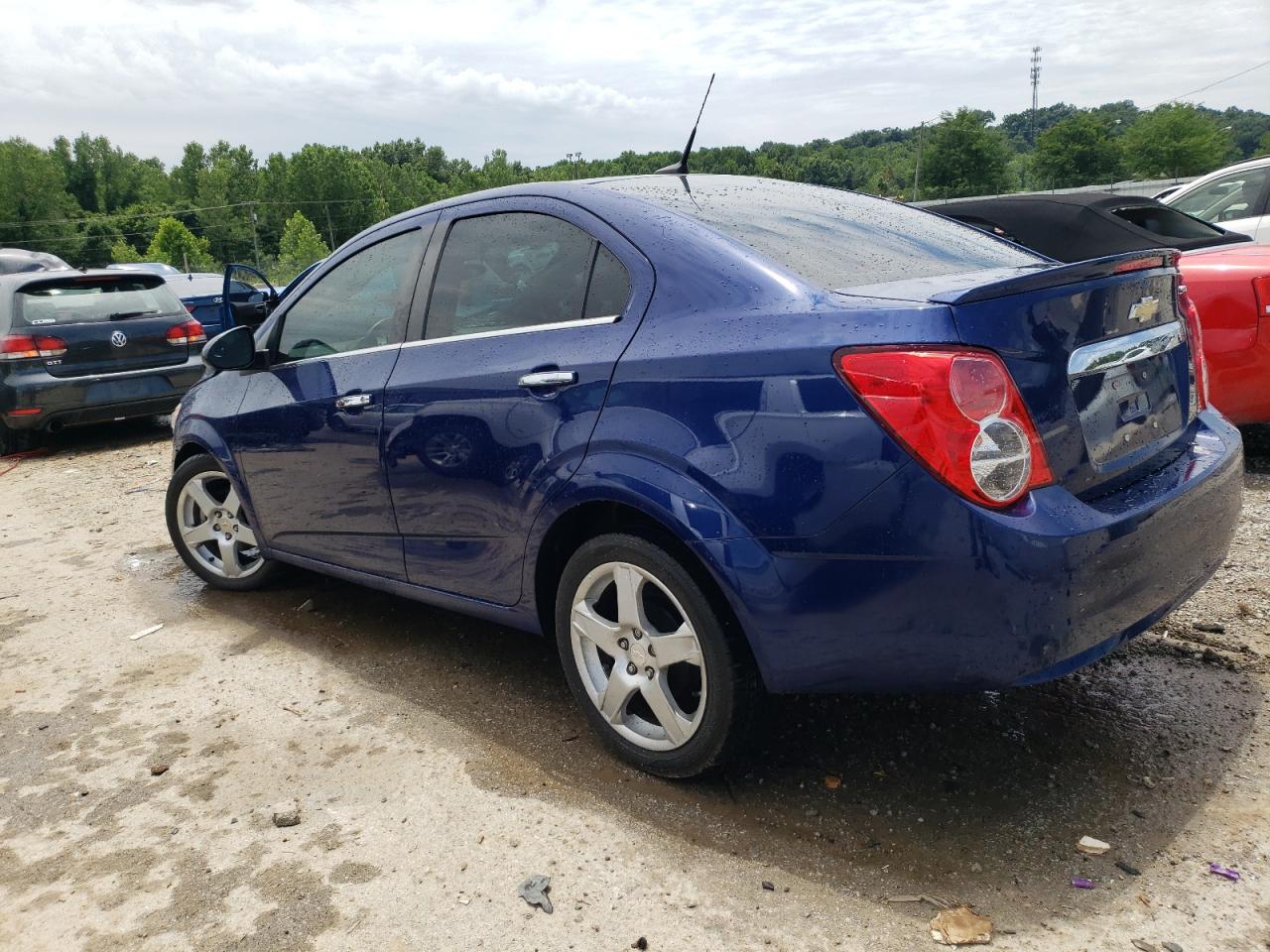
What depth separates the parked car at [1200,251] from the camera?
16.7 feet

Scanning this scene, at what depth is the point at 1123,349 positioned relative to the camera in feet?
8.41

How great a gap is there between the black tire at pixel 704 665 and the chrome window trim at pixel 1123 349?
1038 mm

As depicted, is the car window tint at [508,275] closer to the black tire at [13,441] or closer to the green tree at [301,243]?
the black tire at [13,441]

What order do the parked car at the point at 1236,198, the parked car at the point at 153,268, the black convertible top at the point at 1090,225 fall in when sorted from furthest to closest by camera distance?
the parked car at the point at 153,268, the parked car at the point at 1236,198, the black convertible top at the point at 1090,225

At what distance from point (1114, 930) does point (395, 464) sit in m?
2.47

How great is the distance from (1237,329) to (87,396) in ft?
28.0

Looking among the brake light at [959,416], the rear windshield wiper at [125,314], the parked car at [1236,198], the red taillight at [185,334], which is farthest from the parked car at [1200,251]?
the rear windshield wiper at [125,314]

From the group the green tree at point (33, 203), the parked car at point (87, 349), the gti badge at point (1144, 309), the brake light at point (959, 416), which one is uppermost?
the green tree at point (33, 203)

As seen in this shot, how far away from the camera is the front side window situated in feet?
9.78

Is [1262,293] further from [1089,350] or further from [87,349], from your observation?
[87,349]

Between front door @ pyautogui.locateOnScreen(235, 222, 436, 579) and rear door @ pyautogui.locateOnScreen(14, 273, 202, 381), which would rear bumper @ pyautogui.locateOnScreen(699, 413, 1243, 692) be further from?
rear door @ pyautogui.locateOnScreen(14, 273, 202, 381)

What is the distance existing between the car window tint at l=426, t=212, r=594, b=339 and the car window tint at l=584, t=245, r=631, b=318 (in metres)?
0.04

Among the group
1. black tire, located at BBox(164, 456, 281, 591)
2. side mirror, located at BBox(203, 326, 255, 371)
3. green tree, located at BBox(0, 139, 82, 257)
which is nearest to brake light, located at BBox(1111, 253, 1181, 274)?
side mirror, located at BBox(203, 326, 255, 371)

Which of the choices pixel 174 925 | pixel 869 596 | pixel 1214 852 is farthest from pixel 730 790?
pixel 174 925
